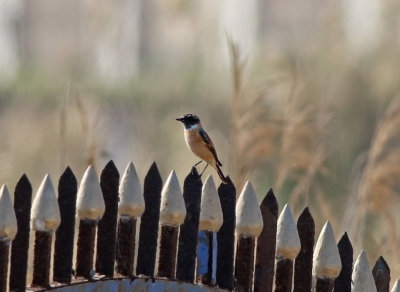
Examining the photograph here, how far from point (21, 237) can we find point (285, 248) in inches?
29.7

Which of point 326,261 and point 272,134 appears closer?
point 326,261

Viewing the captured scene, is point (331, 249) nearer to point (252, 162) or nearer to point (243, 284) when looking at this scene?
point (243, 284)

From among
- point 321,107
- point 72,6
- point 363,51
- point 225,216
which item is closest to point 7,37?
point 72,6

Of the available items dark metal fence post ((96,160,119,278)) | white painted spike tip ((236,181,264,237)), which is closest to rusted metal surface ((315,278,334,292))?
white painted spike tip ((236,181,264,237))

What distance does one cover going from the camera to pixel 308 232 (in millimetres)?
3355

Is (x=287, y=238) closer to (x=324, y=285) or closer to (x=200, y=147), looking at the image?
(x=324, y=285)

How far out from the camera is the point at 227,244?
330 centimetres

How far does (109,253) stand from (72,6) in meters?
19.6

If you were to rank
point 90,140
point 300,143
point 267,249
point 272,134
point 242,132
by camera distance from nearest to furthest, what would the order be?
point 267,249, point 90,140, point 242,132, point 272,134, point 300,143

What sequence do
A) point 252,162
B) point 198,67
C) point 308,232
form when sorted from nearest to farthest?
point 308,232, point 252,162, point 198,67

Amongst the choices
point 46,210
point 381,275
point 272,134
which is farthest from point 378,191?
point 46,210

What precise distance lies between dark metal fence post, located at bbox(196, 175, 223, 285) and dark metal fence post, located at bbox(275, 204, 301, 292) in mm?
178

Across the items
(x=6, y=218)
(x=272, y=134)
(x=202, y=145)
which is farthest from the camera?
(x=272, y=134)

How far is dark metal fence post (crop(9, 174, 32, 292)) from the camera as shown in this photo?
9.73 feet
